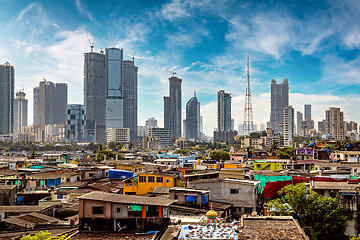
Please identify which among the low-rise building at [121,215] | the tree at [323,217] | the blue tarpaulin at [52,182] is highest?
the low-rise building at [121,215]

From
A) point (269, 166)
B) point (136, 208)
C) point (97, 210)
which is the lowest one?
point (269, 166)

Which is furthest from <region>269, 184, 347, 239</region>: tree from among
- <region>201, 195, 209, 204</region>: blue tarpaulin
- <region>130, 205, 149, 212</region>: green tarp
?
<region>130, 205, 149, 212</region>: green tarp

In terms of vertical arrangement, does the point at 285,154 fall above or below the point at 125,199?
below

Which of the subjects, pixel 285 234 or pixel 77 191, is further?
pixel 77 191

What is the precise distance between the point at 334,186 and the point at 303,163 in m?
25.6

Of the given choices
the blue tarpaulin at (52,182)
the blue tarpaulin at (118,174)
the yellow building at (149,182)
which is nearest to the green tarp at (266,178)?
the yellow building at (149,182)

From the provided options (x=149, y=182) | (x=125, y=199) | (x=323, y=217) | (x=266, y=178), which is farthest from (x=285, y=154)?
(x=125, y=199)

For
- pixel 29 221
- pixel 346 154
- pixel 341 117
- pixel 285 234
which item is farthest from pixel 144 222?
pixel 341 117

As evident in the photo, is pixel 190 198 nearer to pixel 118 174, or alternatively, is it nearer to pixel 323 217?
pixel 323 217

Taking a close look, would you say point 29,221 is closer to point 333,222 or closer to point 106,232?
point 106,232

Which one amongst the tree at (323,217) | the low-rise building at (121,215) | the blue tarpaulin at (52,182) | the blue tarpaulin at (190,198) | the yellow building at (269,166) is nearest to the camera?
the low-rise building at (121,215)

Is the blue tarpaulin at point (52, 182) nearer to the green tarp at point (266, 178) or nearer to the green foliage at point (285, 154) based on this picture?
the green tarp at point (266, 178)

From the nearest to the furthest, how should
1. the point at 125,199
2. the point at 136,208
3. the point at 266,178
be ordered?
the point at 136,208
the point at 125,199
the point at 266,178

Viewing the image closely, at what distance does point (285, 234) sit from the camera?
11312mm
